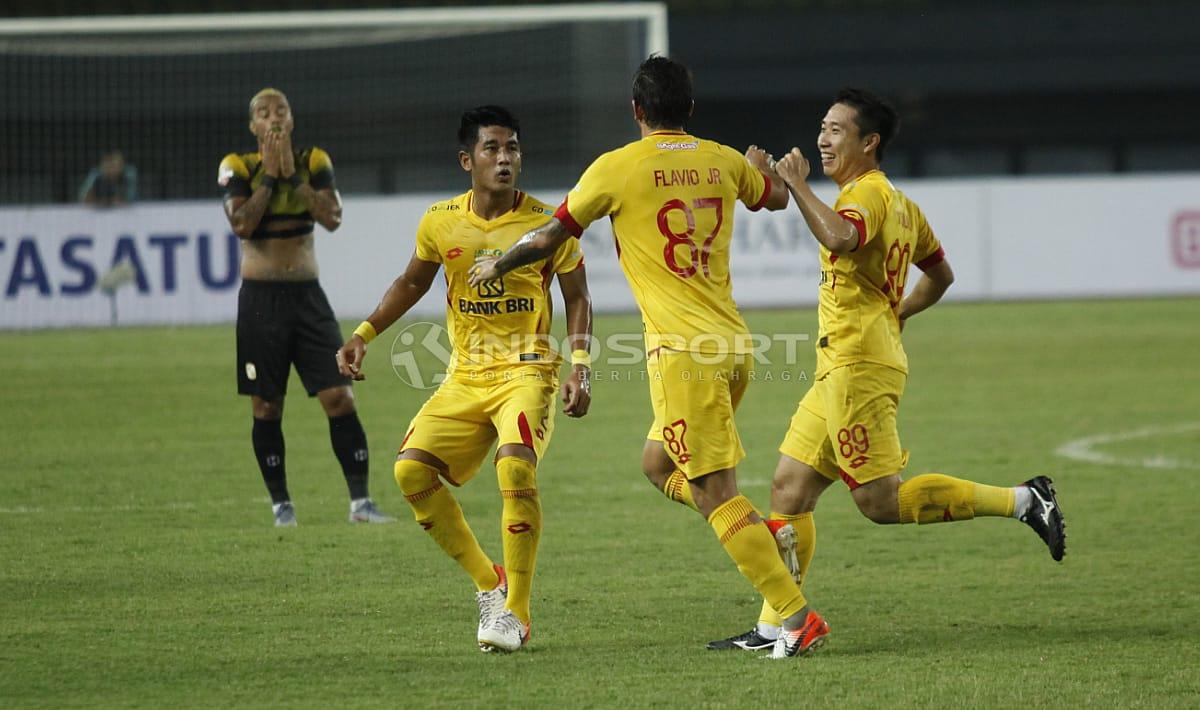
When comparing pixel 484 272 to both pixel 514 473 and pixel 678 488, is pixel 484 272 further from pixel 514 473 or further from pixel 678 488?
pixel 678 488

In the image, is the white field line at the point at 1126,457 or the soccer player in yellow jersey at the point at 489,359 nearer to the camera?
the soccer player in yellow jersey at the point at 489,359

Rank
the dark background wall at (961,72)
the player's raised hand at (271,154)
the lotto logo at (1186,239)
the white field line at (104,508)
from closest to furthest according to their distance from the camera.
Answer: the player's raised hand at (271,154)
the white field line at (104,508)
the lotto logo at (1186,239)
the dark background wall at (961,72)

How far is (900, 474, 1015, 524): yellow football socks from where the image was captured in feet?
18.8

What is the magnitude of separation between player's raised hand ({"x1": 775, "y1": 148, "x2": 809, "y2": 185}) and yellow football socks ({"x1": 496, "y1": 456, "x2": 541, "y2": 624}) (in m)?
1.38

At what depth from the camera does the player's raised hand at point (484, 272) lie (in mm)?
5406

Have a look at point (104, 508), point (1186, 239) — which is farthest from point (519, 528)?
point (1186, 239)

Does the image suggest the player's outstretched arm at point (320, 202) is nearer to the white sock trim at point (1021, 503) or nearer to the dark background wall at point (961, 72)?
the white sock trim at point (1021, 503)

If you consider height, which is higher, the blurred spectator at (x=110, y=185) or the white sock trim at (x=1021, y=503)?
the blurred spectator at (x=110, y=185)

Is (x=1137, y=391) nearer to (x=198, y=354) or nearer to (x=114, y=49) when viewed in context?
(x=198, y=354)

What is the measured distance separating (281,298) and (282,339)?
0.24 meters

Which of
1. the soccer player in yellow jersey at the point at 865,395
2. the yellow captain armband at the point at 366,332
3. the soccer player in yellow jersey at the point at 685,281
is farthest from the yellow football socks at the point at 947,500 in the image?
the yellow captain armband at the point at 366,332

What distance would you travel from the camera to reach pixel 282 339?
849 centimetres

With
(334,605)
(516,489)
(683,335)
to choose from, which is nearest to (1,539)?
(334,605)

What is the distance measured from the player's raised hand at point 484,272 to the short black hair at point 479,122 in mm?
740
